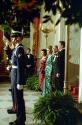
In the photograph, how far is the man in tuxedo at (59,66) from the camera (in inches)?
457

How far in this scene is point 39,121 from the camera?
29.1ft

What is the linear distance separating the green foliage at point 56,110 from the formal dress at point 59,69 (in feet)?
9.97

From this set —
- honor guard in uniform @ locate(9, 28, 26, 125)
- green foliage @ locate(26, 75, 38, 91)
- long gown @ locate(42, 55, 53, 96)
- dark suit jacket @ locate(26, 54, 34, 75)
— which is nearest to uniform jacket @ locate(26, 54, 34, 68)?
dark suit jacket @ locate(26, 54, 34, 75)

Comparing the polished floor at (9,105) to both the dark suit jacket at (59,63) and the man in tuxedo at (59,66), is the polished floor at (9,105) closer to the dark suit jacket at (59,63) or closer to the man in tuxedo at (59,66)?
the man in tuxedo at (59,66)

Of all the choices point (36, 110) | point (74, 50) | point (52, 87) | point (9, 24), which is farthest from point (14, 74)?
point (9, 24)

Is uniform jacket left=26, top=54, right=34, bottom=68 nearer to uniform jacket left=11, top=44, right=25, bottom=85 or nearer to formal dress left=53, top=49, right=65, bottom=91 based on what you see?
formal dress left=53, top=49, right=65, bottom=91

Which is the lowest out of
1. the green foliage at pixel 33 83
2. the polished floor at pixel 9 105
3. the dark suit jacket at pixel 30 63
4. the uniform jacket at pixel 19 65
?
Answer: the polished floor at pixel 9 105

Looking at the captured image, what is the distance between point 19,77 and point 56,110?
910mm

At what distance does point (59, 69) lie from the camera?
11.7 metres

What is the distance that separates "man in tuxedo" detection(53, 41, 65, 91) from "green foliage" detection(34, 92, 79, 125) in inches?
120

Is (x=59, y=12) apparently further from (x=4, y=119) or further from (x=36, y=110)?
(x=4, y=119)

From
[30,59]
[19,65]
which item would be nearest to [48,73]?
[19,65]

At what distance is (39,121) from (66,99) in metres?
0.85

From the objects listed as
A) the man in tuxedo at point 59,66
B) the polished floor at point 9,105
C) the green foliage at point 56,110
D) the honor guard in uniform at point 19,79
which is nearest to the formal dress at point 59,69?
the man in tuxedo at point 59,66
